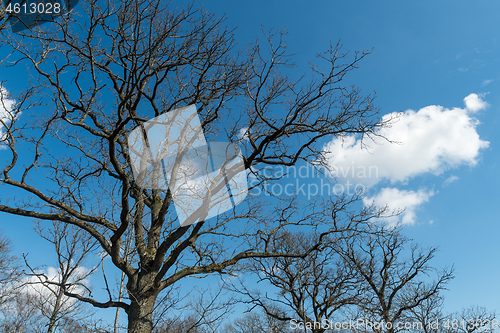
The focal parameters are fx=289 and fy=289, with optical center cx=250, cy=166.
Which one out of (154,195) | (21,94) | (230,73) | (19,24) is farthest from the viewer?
(154,195)

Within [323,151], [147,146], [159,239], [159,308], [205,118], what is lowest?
[159,308]

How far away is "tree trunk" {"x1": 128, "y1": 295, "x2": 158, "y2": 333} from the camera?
5117 mm

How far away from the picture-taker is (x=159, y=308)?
7625 mm

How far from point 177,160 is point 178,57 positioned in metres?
2.25

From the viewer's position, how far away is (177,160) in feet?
21.5

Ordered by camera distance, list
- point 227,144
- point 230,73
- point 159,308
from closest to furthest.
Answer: point 230,73
point 227,144
point 159,308

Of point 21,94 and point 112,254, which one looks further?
point 112,254

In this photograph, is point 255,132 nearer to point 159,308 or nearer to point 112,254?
point 112,254

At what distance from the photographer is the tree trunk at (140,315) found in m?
5.12

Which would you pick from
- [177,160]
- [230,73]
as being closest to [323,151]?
[230,73]

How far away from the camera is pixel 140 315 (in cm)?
518

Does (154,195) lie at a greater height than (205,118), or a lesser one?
lesser

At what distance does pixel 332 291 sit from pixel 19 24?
15172 millimetres

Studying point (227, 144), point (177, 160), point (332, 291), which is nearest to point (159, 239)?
point (177, 160)
